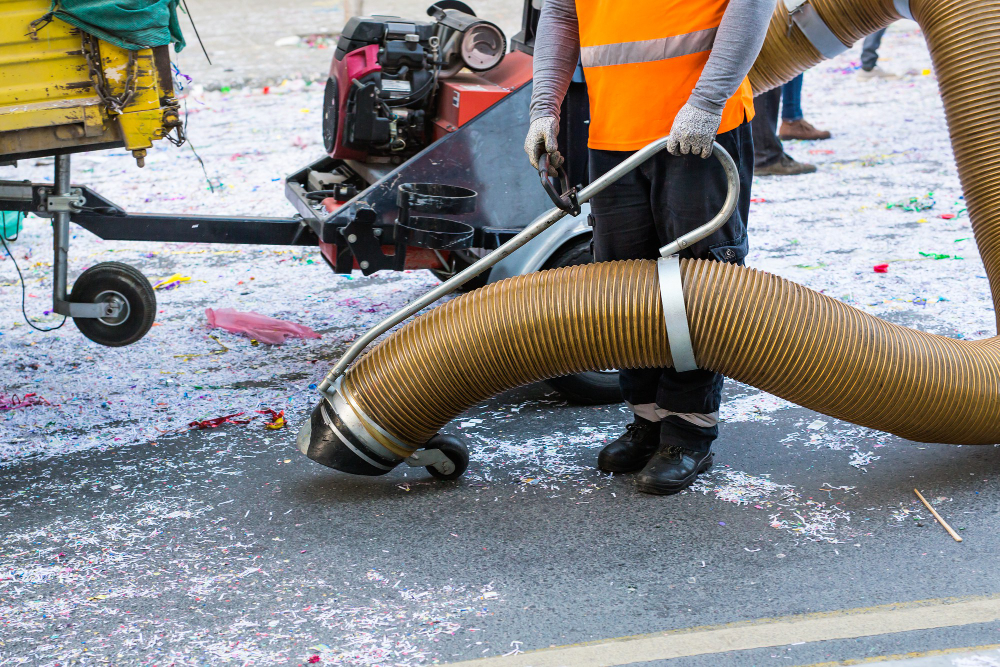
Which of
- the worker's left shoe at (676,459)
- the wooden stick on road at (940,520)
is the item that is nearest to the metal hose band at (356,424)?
the worker's left shoe at (676,459)

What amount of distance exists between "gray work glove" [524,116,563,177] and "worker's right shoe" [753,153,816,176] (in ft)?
14.4

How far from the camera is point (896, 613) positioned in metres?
2.47

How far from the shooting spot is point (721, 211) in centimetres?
276

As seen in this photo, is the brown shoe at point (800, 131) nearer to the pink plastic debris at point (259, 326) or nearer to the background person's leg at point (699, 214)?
the pink plastic debris at point (259, 326)

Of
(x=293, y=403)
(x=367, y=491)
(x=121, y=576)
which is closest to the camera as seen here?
(x=121, y=576)

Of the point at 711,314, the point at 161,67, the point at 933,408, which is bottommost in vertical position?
the point at 933,408

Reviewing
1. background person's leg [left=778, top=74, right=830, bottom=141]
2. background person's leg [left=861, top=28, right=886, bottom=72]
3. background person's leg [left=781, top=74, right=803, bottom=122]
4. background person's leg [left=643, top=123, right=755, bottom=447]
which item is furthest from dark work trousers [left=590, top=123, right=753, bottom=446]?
background person's leg [left=861, top=28, right=886, bottom=72]

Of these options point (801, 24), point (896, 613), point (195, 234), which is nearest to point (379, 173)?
point (195, 234)

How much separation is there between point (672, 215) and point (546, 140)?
1.51 feet

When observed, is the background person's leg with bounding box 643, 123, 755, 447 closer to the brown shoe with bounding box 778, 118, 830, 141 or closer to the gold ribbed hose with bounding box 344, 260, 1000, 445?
the gold ribbed hose with bounding box 344, 260, 1000, 445

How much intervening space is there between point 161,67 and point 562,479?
1954mm

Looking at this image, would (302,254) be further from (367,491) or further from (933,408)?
(933,408)

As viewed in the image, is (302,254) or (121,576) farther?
(302,254)

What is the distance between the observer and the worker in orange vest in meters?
2.62
